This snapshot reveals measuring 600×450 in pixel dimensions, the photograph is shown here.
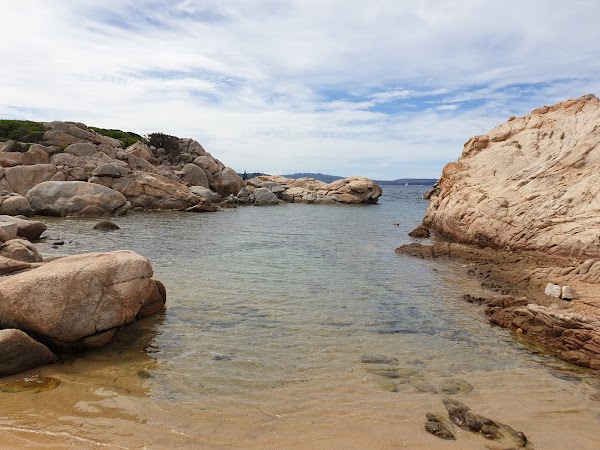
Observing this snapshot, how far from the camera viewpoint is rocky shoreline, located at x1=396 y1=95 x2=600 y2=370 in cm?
995

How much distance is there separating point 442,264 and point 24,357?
15.9 metres

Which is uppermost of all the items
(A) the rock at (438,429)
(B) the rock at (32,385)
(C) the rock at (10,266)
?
(C) the rock at (10,266)

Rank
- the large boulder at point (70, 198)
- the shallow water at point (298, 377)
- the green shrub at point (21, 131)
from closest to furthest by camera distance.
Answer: the shallow water at point (298, 377) → the large boulder at point (70, 198) → the green shrub at point (21, 131)

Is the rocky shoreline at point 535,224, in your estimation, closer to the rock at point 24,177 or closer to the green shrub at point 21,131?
the rock at point 24,177

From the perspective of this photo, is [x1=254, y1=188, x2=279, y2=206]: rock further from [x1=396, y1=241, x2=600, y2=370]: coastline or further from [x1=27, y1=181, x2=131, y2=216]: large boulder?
[x1=396, y1=241, x2=600, y2=370]: coastline

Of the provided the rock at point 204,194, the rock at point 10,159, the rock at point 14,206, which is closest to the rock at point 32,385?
the rock at point 14,206

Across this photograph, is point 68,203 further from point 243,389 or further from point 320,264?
point 243,389

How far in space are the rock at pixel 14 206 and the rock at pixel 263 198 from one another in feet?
91.4

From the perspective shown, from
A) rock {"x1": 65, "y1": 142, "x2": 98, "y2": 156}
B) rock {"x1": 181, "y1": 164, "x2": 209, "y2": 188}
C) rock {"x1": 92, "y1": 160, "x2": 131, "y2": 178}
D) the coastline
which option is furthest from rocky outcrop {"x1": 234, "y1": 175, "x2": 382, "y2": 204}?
the coastline

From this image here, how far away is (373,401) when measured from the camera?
659cm

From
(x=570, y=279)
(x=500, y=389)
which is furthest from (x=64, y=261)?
(x=570, y=279)

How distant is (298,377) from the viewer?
24.0 feet

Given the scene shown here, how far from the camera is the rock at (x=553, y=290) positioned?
12136 millimetres

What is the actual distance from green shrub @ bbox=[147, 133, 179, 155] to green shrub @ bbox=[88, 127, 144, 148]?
115 inches
